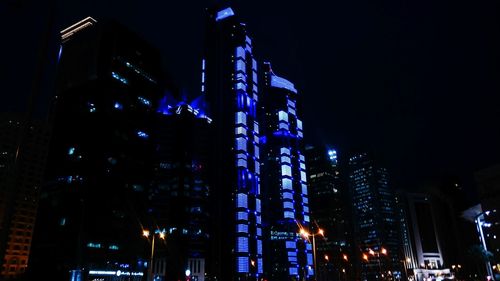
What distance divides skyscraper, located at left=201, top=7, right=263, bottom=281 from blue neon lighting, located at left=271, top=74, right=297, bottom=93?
35.6 meters

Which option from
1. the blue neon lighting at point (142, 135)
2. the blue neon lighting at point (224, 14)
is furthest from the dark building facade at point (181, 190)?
the blue neon lighting at point (224, 14)

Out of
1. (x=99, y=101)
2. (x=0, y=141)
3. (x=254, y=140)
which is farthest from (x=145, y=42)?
(x=0, y=141)

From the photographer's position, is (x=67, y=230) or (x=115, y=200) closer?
(x=67, y=230)

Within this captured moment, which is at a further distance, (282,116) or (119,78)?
(282,116)

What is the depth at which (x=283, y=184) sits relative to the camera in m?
160

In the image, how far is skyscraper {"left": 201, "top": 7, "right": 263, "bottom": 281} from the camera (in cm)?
13100

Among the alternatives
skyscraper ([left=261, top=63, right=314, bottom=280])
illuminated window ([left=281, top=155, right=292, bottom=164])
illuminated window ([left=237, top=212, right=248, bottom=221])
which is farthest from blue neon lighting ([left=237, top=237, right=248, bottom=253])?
illuminated window ([left=281, top=155, right=292, bottom=164])

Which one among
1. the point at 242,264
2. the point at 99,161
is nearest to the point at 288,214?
the point at 242,264

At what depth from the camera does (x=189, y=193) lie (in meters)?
138

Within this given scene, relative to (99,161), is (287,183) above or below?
above

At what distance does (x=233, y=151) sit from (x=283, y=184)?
1274 inches

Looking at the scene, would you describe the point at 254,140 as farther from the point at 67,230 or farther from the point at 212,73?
the point at 67,230

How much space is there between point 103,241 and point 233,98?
64.0m

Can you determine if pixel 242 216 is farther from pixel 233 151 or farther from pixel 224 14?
pixel 224 14
